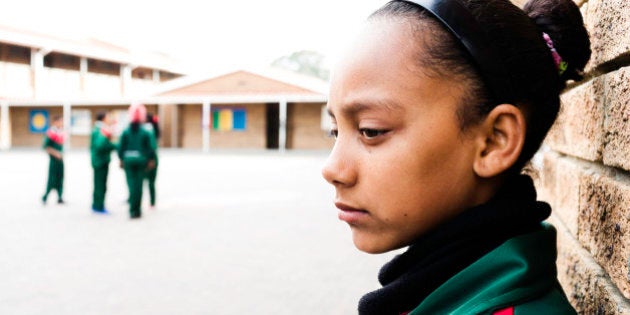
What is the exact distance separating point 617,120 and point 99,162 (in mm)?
7922

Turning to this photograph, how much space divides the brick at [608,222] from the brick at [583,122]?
76 mm

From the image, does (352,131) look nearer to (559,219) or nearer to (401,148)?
(401,148)

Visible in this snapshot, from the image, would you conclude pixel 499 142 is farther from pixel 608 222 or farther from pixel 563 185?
pixel 563 185

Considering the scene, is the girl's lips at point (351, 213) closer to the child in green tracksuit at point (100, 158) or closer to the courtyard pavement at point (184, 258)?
the courtyard pavement at point (184, 258)

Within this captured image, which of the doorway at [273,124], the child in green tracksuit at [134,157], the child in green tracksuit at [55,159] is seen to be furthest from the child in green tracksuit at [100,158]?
the doorway at [273,124]

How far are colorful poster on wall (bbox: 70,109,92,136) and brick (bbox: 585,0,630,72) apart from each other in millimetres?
31193

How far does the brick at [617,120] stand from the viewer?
3.13ft

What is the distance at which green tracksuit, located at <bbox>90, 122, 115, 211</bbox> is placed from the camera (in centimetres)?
779

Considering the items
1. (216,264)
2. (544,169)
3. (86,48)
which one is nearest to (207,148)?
(86,48)

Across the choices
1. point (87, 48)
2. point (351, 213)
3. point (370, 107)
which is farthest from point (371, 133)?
point (87, 48)

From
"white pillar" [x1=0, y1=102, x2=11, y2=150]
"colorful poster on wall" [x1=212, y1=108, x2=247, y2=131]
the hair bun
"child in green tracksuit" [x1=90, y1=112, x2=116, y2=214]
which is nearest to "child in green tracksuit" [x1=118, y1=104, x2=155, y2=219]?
"child in green tracksuit" [x1=90, y1=112, x2=116, y2=214]

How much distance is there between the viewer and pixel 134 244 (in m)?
5.69

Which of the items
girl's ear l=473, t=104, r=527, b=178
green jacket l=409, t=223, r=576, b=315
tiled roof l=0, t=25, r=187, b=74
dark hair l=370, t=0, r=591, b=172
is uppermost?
tiled roof l=0, t=25, r=187, b=74

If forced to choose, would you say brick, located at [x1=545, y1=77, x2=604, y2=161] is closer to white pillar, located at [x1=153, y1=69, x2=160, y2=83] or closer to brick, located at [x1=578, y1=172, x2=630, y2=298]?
brick, located at [x1=578, y1=172, x2=630, y2=298]
